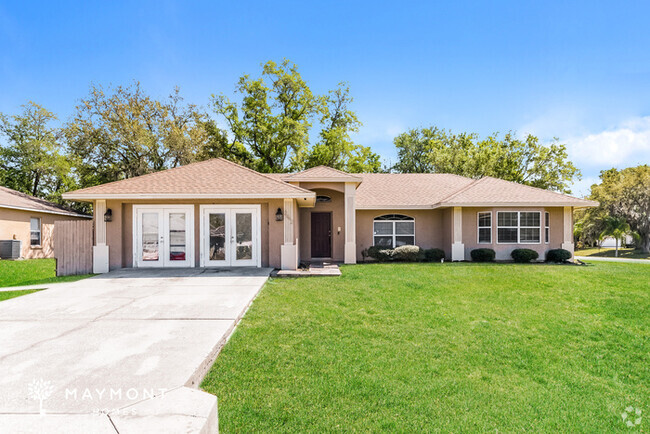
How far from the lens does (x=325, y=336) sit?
483 centimetres

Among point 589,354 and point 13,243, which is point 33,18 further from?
point 589,354

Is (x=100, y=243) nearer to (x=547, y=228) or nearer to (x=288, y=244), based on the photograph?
(x=288, y=244)

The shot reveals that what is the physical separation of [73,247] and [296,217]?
24.6 ft

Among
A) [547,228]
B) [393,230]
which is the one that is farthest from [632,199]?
[393,230]

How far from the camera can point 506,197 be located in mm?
14586

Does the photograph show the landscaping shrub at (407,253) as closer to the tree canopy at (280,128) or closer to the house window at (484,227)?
the house window at (484,227)

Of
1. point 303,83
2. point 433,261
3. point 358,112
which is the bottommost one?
point 433,261

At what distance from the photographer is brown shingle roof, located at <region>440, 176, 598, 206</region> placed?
14.2 m

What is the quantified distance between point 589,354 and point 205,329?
5.30 m

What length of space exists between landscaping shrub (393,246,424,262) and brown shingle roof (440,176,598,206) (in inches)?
93.2

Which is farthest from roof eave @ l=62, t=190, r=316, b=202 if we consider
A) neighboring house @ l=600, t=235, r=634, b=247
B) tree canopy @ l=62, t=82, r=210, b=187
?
neighboring house @ l=600, t=235, r=634, b=247

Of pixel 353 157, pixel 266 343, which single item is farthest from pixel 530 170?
pixel 266 343

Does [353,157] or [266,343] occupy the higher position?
[353,157]

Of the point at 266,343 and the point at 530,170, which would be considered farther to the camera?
the point at 530,170
